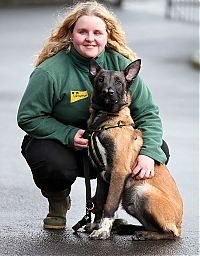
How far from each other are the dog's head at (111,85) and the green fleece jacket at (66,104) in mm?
212

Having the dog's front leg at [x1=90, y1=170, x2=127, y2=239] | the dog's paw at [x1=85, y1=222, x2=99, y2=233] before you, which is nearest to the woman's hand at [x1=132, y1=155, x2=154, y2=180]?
the dog's front leg at [x1=90, y1=170, x2=127, y2=239]

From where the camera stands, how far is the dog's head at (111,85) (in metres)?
6.80

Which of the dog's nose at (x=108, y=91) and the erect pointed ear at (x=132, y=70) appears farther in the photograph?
the erect pointed ear at (x=132, y=70)

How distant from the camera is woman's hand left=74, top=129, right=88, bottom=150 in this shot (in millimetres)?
6938

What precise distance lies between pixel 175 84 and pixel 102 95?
10163 millimetres

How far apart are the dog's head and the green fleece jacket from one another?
0.21 m

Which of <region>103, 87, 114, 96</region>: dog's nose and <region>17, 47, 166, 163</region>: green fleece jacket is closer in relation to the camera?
<region>103, 87, 114, 96</region>: dog's nose

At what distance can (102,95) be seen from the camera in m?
6.80

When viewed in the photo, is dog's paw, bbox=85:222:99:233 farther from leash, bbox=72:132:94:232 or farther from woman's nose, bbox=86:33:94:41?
woman's nose, bbox=86:33:94:41

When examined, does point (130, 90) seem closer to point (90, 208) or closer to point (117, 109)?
point (117, 109)

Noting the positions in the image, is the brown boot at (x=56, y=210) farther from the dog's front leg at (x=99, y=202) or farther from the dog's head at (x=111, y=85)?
the dog's head at (x=111, y=85)

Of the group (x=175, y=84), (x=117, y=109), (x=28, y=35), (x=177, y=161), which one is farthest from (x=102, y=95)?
(x=28, y=35)

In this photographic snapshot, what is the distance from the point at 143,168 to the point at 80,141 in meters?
0.47

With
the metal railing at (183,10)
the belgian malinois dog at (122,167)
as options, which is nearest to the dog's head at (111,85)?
the belgian malinois dog at (122,167)
